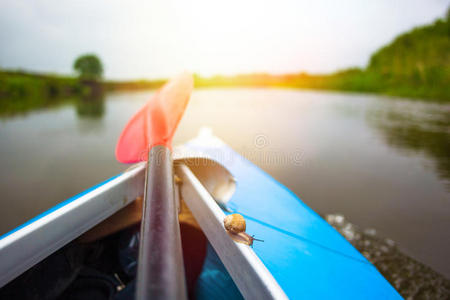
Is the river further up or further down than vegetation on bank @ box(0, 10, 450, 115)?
further down

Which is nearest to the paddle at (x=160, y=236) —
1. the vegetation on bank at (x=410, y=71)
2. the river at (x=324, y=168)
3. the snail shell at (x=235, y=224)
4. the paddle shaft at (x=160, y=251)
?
the paddle shaft at (x=160, y=251)

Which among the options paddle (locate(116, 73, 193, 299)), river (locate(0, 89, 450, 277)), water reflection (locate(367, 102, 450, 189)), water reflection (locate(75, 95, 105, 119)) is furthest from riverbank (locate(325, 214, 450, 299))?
water reflection (locate(75, 95, 105, 119))

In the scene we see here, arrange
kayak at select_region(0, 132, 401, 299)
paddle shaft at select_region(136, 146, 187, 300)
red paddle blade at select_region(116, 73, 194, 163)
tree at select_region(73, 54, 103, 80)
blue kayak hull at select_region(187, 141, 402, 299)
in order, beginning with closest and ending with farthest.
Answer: paddle shaft at select_region(136, 146, 187, 300)
kayak at select_region(0, 132, 401, 299)
blue kayak hull at select_region(187, 141, 402, 299)
red paddle blade at select_region(116, 73, 194, 163)
tree at select_region(73, 54, 103, 80)

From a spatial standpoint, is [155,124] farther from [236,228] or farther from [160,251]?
[160,251]

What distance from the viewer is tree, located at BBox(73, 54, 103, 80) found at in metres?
46.0

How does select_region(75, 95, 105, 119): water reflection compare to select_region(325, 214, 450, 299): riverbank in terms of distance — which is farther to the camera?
select_region(75, 95, 105, 119): water reflection

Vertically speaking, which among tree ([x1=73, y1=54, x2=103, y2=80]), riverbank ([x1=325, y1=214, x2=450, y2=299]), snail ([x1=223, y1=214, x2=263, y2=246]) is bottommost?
riverbank ([x1=325, y1=214, x2=450, y2=299])

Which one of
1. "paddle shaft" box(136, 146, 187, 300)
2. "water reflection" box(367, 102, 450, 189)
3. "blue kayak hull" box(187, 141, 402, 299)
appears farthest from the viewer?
"water reflection" box(367, 102, 450, 189)

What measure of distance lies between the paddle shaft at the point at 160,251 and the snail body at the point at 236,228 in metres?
0.25

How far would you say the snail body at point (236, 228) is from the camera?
2.69 feet

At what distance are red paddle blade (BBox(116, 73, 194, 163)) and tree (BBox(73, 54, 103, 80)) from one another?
53.4 metres

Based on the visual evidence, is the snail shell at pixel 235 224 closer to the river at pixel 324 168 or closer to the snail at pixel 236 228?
the snail at pixel 236 228

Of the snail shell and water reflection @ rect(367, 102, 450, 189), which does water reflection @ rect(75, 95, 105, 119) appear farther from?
water reflection @ rect(367, 102, 450, 189)

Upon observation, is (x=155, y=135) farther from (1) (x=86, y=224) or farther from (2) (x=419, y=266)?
(2) (x=419, y=266)
